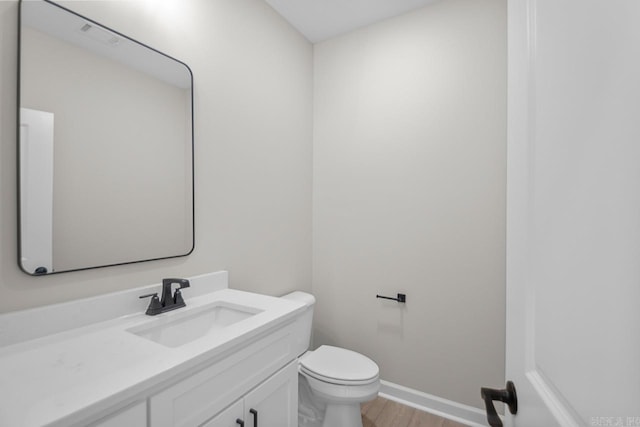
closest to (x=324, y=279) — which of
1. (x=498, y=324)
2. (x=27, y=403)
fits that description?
(x=498, y=324)

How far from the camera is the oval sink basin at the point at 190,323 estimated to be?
1138mm

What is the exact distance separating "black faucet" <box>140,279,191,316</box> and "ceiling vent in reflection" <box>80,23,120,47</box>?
3.17ft

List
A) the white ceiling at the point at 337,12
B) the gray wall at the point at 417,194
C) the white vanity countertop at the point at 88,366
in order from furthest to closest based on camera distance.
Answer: the white ceiling at the point at 337,12, the gray wall at the point at 417,194, the white vanity countertop at the point at 88,366

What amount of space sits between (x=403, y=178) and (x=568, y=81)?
164 centimetres

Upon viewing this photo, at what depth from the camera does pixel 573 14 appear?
0.41m

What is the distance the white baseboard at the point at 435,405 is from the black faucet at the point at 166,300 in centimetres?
158

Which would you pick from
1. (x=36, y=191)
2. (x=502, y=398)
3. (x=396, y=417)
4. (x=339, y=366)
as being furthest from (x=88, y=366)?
(x=396, y=417)

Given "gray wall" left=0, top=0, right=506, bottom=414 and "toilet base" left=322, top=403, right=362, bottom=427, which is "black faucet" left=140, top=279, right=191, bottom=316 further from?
"toilet base" left=322, top=403, right=362, bottom=427

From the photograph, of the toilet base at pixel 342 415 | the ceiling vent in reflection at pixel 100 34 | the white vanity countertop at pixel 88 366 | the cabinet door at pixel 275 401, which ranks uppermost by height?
the ceiling vent in reflection at pixel 100 34

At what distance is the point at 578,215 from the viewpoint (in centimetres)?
40

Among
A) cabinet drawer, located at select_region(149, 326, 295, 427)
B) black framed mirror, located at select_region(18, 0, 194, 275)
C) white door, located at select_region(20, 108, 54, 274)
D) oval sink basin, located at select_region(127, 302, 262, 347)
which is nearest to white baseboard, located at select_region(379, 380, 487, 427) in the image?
cabinet drawer, located at select_region(149, 326, 295, 427)

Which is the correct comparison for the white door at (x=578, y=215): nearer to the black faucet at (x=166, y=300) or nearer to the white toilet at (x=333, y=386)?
the white toilet at (x=333, y=386)

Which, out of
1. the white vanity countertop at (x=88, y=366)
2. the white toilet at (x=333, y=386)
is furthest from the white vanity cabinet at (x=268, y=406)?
the white toilet at (x=333, y=386)

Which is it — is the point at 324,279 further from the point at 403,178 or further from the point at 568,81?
the point at 568,81
